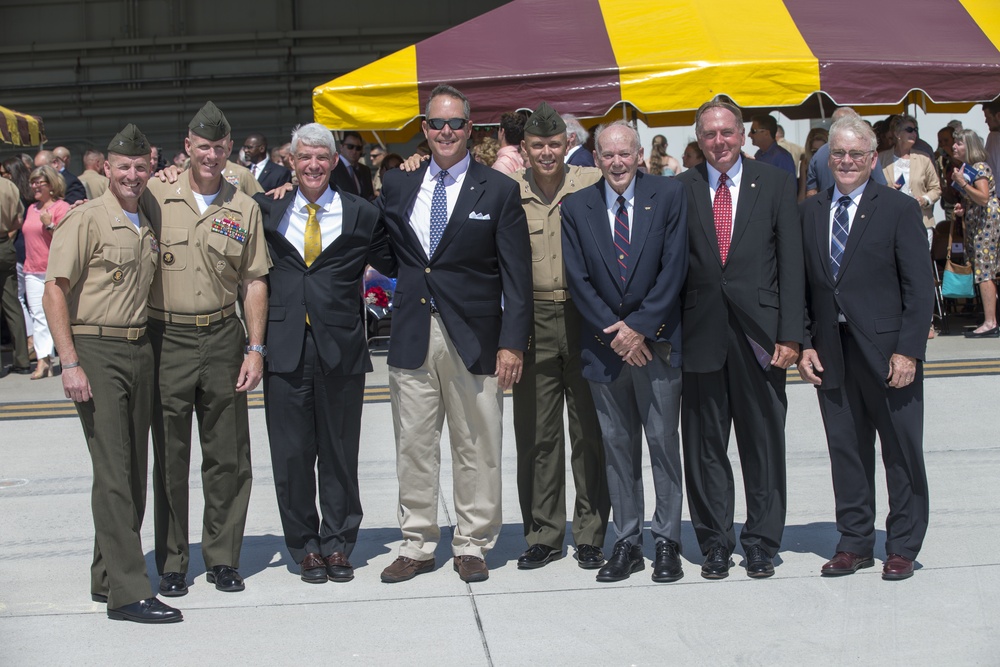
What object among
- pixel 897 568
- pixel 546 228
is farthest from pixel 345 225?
pixel 897 568

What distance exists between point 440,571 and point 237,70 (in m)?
16.1

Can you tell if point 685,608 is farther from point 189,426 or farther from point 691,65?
point 691,65

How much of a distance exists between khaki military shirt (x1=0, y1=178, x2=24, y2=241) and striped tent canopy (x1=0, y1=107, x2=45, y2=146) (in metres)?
1.98

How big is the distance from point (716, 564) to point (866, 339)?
1114 mm

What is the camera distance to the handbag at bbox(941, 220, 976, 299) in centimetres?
1091

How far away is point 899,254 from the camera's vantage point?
4812 millimetres

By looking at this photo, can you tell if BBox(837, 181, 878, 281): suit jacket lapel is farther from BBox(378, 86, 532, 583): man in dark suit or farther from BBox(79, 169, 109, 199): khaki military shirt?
BBox(79, 169, 109, 199): khaki military shirt

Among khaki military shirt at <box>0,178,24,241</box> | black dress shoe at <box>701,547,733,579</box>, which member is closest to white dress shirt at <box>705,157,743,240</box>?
black dress shoe at <box>701,547,733,579</box>

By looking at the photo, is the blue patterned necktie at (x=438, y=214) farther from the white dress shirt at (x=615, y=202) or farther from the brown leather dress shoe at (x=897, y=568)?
the brown leather dress shoe at (x=897, y=568)

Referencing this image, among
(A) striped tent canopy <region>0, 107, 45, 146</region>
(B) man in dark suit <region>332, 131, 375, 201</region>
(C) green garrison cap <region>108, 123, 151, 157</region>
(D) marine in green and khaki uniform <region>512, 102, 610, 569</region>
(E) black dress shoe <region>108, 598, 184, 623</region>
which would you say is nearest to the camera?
(E) black dress shoe <region>108, 598, 184, 623</region>

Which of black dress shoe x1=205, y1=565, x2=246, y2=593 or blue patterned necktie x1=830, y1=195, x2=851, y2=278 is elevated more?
blue patterned necktie x1=830, y1=195, x2=851, y2=278

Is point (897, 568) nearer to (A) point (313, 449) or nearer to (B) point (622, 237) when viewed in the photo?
(B) point (622, 237)

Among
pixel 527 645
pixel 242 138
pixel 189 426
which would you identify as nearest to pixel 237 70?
pixel 242 138

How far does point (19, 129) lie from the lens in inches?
496
